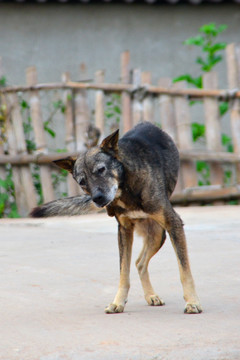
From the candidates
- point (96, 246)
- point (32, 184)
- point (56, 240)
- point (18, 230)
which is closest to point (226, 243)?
point (96, 246)

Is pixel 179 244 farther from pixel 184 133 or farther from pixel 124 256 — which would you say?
pixel 184 133

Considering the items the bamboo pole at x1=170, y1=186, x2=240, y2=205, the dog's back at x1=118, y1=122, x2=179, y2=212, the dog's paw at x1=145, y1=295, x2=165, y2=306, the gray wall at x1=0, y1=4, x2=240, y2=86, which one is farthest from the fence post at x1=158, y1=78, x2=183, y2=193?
the dog's paw at x1=145, y1=295, x2=165, y2=306

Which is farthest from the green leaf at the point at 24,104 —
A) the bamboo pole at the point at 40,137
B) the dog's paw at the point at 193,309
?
the dog's paw at the point at 193,309

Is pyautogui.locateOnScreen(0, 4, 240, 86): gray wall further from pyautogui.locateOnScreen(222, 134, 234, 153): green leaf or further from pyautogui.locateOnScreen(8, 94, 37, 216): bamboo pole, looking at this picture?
pyautogui.locateOnScreen(8, 94, 37, 216): bamboo pole

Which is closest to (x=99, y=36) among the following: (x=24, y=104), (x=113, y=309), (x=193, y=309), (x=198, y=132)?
(x=24, y=104)

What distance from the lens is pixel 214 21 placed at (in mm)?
11883

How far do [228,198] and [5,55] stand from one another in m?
4.53

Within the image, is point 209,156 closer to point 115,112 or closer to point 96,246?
point 115,112

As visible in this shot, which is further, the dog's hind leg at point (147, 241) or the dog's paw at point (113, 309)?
the dog's hind leg at point (147, 241)

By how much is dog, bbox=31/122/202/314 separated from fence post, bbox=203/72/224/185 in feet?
15.0

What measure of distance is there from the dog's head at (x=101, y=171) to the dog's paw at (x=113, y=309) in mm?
655

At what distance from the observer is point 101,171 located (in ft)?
13.6

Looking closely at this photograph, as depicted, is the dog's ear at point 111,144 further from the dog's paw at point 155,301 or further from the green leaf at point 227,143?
the green leaf at point 227,143

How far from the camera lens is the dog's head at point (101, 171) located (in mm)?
4082
